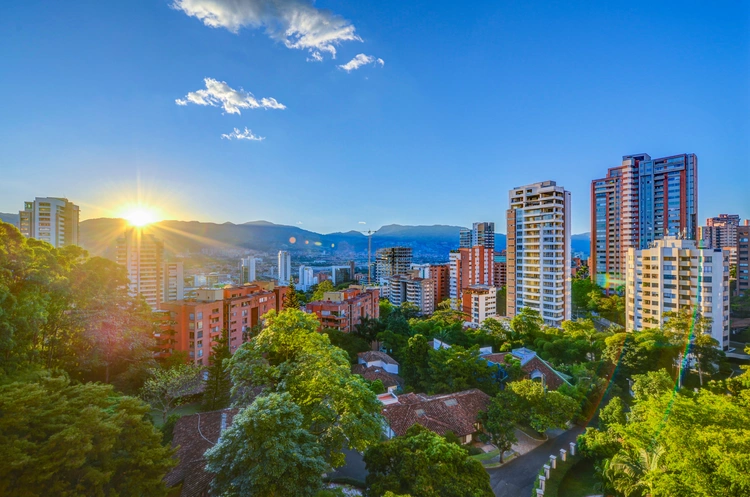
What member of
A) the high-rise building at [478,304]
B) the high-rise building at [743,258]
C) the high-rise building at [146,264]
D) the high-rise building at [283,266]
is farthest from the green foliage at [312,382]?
the high-rise building at [283,266]

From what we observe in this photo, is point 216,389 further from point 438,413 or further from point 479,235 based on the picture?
point 479,235

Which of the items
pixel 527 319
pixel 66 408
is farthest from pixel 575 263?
pixel 66 408

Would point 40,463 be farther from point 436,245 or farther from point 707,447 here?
point 436,245

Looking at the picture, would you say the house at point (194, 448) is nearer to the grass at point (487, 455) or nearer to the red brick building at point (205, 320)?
the red brick building at point (205, 320)

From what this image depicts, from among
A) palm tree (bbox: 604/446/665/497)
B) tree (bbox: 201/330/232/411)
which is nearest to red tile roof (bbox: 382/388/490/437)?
palm tree (bbox: 604/446/665/497)

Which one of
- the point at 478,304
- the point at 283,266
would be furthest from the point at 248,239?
the point at 478,304

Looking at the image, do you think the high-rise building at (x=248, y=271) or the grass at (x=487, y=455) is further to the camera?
the high-rise building at (x=248, y=271)
